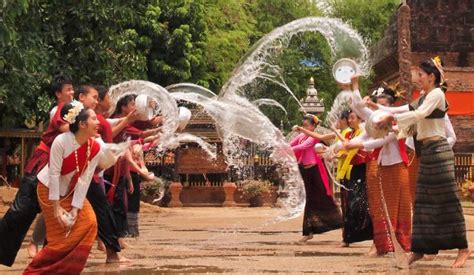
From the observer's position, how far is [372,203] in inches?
437

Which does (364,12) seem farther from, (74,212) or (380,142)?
(74,212)

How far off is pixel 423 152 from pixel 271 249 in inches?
123

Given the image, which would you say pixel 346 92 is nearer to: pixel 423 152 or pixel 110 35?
pixel 423 152

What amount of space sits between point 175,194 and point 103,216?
20.9m

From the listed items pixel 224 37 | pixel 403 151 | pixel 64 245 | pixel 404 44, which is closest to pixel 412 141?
pixel 403 151

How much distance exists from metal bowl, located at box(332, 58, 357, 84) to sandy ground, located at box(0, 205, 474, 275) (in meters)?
1.68

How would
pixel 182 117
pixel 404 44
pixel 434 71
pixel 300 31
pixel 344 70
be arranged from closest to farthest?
1. pixel 344 70
2. pixel 434 71
3. pixel 182 117
4. pixel 300 31
5. pixel 404 44

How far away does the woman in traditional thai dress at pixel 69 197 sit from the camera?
24.8 ft

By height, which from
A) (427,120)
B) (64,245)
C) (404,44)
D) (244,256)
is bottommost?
(244,256)

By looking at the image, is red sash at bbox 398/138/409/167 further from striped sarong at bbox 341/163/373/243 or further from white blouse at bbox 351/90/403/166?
striped sarong at bbox 341/163/373/243

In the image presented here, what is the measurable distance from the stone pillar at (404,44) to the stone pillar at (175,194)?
853 centimetres

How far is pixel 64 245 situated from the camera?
760 cm

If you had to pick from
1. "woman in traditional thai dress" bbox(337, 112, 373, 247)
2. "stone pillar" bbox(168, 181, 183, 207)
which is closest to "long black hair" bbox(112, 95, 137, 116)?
"woman in traditional thai dress" bbox(337, 112, 373, 247)

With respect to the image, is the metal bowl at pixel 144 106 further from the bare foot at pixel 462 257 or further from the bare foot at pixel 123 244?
the bare foot at pixel 462 257
